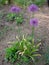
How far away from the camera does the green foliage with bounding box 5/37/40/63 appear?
468 cm

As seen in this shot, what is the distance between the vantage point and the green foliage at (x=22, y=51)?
4.68 m

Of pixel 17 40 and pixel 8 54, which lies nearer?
pixel 8 54

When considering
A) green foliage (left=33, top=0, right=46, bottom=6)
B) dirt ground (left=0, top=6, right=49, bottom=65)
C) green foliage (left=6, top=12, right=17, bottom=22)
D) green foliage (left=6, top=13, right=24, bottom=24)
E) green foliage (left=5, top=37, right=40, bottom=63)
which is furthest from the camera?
green foliage (left=33, top=0, right=46, bottom=6)

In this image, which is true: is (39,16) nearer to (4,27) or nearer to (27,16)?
(27,16)

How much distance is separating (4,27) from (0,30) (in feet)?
0.45

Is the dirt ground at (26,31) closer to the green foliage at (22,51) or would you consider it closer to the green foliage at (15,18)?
the green foliage at (15,18)

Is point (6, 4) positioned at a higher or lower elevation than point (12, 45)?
higher

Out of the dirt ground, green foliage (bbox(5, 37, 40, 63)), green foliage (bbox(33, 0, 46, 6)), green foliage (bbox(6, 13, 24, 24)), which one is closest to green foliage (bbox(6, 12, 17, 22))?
green foliage (bbox(6, 13, 24, 24))

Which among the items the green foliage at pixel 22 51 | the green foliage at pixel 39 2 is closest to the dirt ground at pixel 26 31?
the green foliage at pixel 22 51

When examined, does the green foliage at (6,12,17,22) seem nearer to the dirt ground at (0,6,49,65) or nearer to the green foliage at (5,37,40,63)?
the dirt ground at (0,6,49,65)

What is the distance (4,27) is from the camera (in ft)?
18.9

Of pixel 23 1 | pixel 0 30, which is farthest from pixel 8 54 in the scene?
pixel 23 1

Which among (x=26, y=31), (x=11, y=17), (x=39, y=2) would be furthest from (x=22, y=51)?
(x=39, y=2)

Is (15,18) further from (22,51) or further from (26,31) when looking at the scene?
(22,51)
